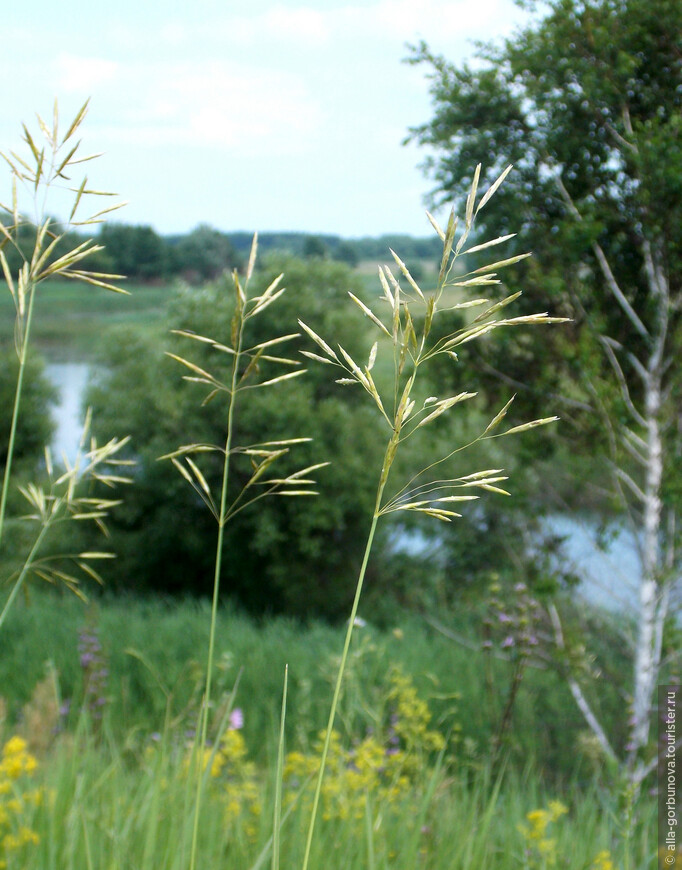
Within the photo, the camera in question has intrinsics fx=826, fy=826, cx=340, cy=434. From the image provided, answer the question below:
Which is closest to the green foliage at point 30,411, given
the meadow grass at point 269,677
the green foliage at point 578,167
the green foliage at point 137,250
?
the green foliage at point 137,250

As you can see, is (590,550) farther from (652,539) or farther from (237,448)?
(237,448)

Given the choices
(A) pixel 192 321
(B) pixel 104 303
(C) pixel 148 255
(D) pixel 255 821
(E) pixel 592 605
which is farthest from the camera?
(B) pixel 104 303

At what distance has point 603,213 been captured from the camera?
486 centimetres

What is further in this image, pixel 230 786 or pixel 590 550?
pixel 590 550

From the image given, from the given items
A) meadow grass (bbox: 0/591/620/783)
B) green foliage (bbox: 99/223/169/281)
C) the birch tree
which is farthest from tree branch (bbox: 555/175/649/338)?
green foliage (bbox: 99/223/169/281)

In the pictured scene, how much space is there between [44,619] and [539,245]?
5.81 metres

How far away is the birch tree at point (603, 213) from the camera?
15.5ft

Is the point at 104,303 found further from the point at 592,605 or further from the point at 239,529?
the point at 592,605

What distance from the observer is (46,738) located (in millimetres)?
3082

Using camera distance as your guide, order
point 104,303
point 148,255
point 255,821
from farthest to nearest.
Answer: point 104,303
point 148,255
point 255,821

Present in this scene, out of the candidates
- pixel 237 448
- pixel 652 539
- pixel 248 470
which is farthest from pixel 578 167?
pixel 248 470

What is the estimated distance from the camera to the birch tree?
4.71 meters

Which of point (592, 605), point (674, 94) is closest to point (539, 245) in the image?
point (674, 94)

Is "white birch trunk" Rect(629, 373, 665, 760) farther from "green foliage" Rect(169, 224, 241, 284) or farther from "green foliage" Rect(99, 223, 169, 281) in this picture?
"green foliage" Rect(99, 223, 169, 281)
